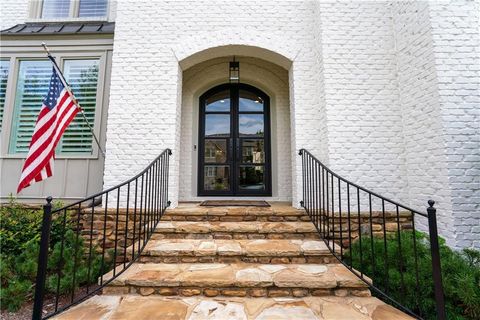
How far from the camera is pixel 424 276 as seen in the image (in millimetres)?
2174

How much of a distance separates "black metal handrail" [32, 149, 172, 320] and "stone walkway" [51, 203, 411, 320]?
0.58ft

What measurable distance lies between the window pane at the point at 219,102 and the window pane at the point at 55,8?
3476 millimetres

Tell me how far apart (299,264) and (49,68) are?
511 centimetres

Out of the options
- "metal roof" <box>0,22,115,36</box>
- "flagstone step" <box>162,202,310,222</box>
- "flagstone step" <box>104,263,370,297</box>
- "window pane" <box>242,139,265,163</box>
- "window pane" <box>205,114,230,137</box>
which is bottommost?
"flagstone step" <box>104,263,370,297</box>

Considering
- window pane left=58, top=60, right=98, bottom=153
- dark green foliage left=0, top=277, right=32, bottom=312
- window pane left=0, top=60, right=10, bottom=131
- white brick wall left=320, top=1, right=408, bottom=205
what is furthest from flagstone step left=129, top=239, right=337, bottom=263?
window pane left=0, top=60, right=10, bottom=131

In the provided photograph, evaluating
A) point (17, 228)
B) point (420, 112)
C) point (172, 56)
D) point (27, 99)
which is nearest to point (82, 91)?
point (27, 99)

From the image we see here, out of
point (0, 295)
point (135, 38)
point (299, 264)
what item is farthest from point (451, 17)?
point (0, 295)

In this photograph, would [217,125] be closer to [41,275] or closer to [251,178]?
[251,178]

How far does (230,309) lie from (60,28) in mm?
5413

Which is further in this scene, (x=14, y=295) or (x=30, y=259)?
(x=30, y=259)

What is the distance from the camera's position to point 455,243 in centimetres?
254

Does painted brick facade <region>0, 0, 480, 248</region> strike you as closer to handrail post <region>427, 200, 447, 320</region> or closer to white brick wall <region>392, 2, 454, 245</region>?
white brick wall <region>392, 2, 454, 245</region>

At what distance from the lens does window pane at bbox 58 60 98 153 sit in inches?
156

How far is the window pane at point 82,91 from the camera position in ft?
13.0
